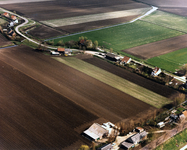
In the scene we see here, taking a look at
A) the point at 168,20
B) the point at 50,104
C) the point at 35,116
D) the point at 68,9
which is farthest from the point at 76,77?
the point at 168,20

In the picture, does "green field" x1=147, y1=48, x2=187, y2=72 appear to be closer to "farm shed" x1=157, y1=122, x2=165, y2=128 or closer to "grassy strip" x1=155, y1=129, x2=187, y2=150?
"farm shed" x1=157, y1=122, x2=165, y2=128

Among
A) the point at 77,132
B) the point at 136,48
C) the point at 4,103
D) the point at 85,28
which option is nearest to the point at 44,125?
the point at 77,132

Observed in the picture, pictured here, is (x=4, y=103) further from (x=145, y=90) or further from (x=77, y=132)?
(x=145, y=90)

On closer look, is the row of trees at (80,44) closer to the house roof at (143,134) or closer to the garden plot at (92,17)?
the garden plot at (92,17)

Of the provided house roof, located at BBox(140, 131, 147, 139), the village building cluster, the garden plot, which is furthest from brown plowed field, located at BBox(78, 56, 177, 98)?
the garden plot

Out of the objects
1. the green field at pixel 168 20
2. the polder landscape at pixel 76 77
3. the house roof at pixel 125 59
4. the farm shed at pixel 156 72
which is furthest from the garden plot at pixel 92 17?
the farm shed at pixel 156 72
